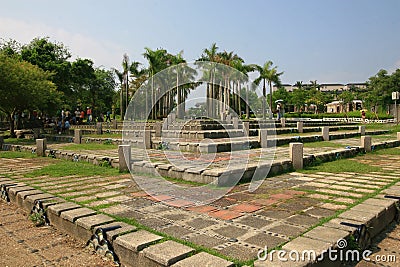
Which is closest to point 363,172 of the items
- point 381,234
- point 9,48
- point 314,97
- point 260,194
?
point 260,194

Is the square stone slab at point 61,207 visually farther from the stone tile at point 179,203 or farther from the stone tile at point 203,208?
the stone tile at point 203,208

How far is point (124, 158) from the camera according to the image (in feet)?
27.3

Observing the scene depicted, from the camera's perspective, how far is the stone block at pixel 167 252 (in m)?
2.95

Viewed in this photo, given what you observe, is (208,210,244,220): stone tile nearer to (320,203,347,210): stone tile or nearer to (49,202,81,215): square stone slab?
(320,203,347,210): stone tile

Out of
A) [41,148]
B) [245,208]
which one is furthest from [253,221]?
[41,148]

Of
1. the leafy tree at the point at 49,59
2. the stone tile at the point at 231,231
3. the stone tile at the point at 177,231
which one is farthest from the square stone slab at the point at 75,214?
the leafy tree at the point at 49,59

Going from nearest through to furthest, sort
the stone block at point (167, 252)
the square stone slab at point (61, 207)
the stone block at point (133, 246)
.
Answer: the stone block at point (167, 252) → the stone block at point (133, 246) → the square stone slab at point (61, 207)

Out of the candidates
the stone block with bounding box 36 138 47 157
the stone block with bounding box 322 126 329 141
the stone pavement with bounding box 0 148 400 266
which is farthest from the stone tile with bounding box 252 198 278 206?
the stone block with bounding box 322 126 329 141

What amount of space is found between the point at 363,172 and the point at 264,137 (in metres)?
5.44

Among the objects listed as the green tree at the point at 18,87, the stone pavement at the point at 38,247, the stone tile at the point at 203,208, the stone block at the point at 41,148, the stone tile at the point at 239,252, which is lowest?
the stone pavement at the point at 38,247

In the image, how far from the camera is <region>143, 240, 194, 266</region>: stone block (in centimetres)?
295

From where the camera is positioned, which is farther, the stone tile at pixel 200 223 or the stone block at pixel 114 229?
the stone tile at pixel 200 223

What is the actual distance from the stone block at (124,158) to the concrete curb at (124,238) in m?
2.95

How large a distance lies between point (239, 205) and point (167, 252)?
6.93 feet
